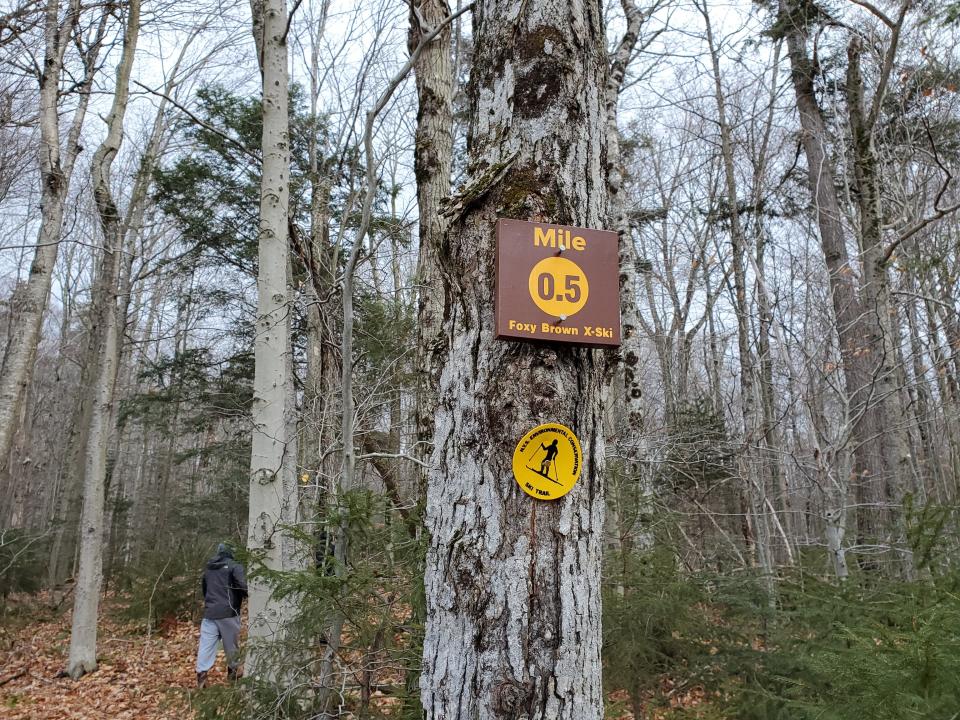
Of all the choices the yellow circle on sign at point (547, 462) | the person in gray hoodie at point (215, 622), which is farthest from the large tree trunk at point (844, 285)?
the person in gray hoodie at point (215, 622)

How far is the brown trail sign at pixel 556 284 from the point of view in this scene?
1.52m

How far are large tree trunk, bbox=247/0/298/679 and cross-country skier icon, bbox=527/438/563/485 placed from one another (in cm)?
281

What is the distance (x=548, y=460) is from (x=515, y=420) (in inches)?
A: 5.0

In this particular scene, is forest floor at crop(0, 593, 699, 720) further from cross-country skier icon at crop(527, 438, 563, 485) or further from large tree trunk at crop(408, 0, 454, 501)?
cross-country skier icon at crop(527, 438, 563, 485)

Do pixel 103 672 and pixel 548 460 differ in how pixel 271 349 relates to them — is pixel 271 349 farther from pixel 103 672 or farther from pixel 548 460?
pixel 103 672

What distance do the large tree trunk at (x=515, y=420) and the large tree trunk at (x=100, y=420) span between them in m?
6.66

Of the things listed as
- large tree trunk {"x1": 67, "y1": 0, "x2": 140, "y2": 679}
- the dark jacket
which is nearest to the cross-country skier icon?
the dark jacket

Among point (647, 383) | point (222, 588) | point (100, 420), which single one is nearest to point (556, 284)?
point (222, 588)

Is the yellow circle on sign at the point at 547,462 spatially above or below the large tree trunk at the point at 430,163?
below

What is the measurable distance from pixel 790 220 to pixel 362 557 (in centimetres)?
1148

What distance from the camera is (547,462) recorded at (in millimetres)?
1490

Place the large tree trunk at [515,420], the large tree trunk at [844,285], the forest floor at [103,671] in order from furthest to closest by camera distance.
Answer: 1. the large tree trunk at [844,285]
2. the forest floor at [103,671]
3. the large tree trunk at [515,420]

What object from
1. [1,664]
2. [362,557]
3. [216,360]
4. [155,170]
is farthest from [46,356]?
[362,557]

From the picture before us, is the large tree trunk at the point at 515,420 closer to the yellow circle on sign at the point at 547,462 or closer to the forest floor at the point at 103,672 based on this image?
the yellow circle on sign at the point at 547,462
